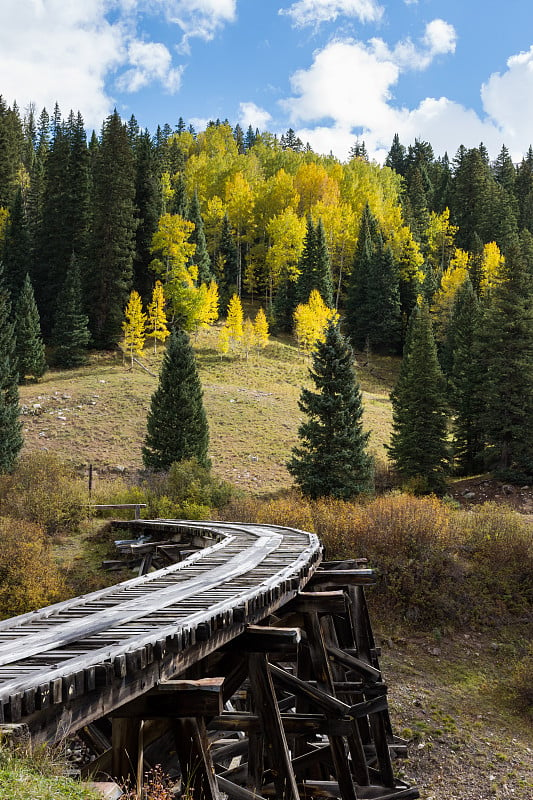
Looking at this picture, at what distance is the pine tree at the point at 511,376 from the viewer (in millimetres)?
32688

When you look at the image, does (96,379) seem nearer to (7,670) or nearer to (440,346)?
(440,346)

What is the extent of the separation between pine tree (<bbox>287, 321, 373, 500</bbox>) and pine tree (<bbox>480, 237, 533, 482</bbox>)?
31.3 ft

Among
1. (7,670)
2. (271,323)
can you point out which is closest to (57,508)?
(7,670)

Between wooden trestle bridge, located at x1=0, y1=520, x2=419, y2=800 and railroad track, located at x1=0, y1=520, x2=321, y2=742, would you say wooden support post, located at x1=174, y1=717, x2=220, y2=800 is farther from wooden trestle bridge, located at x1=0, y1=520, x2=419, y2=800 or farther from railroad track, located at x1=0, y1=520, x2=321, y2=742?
railroad track, located at x1=0, y1=520, x2=321, y2=742

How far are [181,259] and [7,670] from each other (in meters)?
54.0

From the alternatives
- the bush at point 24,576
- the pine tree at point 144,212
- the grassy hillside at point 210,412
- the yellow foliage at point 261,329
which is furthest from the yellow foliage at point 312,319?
the bush at point 24,576

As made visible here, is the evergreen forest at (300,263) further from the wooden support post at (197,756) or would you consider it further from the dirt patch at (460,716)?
the wooden support post at (197,756)

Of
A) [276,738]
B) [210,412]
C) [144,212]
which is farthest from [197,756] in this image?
[144,212]

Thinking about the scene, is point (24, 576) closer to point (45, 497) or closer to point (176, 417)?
point (45, 497)

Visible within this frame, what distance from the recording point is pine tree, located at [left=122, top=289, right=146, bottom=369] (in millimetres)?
51094

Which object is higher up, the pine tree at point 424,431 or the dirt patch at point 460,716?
the pine tree at point 424,431

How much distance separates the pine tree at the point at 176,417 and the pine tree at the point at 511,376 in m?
15.9

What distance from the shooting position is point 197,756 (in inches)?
237

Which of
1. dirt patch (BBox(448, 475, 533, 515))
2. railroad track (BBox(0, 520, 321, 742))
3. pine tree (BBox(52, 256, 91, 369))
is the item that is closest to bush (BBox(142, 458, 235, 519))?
dirt patch (BBox(448, 475, 533, 515))
